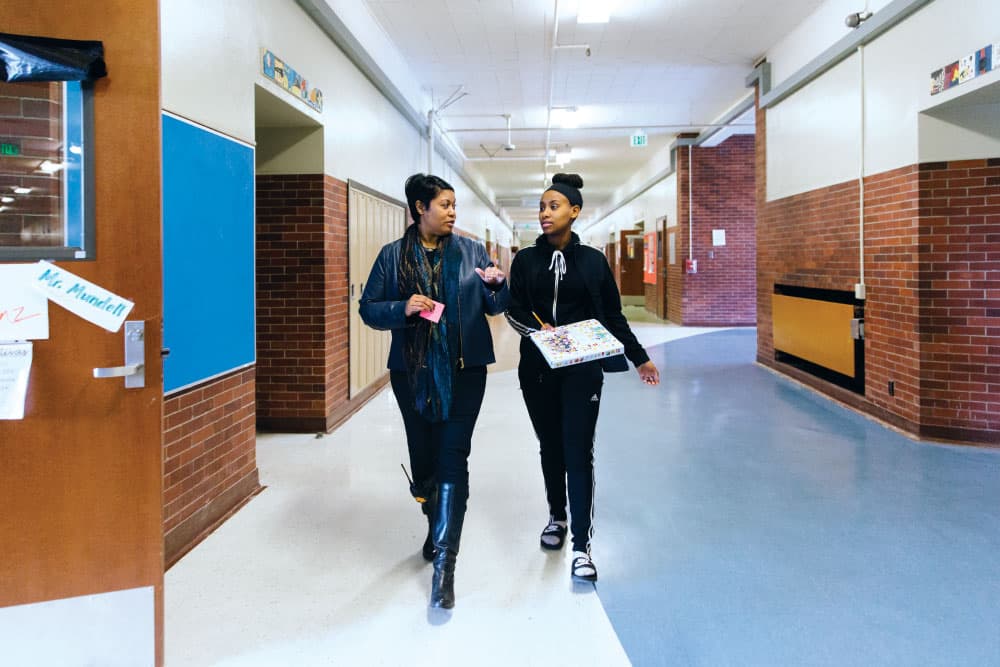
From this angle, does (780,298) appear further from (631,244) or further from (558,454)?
(631,244)

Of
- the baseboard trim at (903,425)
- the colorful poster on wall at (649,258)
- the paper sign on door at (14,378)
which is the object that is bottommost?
the baseboard trim at (903,425)

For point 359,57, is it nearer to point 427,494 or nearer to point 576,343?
point 576,343

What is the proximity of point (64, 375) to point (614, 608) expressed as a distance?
1845mm

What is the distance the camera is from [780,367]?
305 inches

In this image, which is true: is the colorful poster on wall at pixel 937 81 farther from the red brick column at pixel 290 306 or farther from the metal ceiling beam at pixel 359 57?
the red brick column at pixel 290 306

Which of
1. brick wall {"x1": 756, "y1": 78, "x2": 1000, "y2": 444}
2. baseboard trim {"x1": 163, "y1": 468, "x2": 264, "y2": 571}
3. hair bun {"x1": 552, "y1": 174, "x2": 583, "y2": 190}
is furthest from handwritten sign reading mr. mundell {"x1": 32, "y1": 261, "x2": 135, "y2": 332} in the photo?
brick wall {"x1": 756, "y1": 78, "x2": 1000, "y2": 444}

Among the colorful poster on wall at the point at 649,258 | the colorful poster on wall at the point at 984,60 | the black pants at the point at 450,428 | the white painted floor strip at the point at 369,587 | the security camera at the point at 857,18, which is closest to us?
the white painted floor strip at the point at 369,587

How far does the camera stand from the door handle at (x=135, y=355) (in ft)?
6.08

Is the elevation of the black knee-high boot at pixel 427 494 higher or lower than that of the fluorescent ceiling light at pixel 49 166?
lower

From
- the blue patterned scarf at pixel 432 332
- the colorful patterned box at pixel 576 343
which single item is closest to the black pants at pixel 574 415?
the colorful patterned box at pixel 576 343

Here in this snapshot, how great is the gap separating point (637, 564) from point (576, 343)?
0.95 m

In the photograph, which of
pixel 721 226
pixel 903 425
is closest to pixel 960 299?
pixel 903 425

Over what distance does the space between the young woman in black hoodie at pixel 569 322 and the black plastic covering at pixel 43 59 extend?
4.93 feet

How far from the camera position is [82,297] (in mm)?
1819
